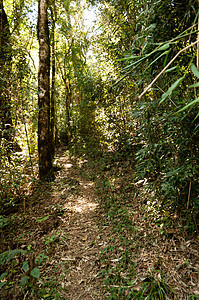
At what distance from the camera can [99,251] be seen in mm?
2547

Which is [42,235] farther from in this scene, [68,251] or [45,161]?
[45,161]

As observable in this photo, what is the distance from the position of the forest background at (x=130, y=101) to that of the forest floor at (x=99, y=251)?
34 cm

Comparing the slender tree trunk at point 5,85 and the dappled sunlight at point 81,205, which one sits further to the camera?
the dappled sunlight at point 81,205

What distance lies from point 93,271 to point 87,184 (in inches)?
108

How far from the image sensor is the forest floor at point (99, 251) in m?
1.91

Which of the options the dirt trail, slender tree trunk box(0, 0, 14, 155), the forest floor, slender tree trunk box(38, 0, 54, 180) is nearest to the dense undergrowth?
the forest floor

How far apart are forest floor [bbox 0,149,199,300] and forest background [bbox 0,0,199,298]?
0.34m

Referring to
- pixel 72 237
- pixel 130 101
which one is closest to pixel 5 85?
pixel 130 101

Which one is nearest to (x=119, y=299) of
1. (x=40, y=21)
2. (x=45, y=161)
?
(x=45, y=161)

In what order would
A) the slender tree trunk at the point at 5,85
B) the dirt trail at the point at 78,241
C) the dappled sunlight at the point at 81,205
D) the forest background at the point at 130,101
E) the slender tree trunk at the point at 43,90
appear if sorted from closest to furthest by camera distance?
Result: the forest background at the point at 130,101 < the dirt trail at the point at 78,241 < the slender tree trunk at the point at 5,85 < the dappled sunlight at the point at 81,205 < the slender tree trunk at the point at 43,90

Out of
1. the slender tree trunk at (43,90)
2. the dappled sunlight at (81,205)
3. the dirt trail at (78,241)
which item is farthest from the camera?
the slender tree trunk at (43,90)

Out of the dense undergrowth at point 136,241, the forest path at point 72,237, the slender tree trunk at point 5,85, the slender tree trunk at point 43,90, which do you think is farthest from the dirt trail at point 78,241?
the slender tree trunk at point 5,85

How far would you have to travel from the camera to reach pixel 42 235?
293cm

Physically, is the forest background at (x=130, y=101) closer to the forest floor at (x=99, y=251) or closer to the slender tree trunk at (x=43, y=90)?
the slender tree trunk at (x=43, y=90)
